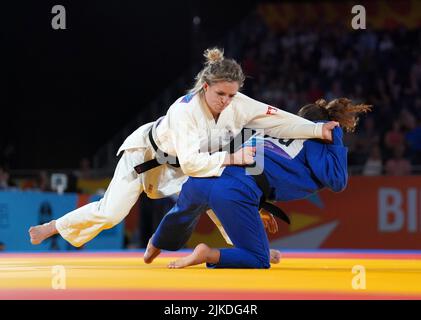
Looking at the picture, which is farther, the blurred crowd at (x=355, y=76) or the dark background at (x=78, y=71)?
the dark background at (x=78, y=71)

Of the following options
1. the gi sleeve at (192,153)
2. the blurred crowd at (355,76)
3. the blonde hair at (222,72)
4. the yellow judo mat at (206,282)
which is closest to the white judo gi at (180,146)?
the gi sleeve at (192,153)

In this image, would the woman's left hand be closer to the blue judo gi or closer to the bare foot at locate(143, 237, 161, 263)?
the blue judo gi

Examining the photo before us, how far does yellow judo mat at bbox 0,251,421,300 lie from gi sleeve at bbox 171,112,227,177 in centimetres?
52

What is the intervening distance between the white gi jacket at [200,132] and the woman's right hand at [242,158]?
0.04 metres

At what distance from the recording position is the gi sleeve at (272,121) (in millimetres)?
4340

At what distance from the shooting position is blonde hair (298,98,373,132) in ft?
14.6

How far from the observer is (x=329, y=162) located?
408 centimetres

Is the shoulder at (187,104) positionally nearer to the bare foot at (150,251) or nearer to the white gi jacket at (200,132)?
the white gi jacket at (200,132)

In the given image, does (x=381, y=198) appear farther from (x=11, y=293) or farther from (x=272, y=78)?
(x=11, y=293)

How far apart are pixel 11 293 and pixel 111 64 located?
9165 mm

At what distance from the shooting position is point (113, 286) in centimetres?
319

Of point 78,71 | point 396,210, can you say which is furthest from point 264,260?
point 78,71

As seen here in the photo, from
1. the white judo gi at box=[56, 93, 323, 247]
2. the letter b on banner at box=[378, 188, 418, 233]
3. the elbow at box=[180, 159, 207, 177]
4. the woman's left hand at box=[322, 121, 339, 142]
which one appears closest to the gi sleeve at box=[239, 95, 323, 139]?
the white judo gi at box=[56, 93, 323, 247]
